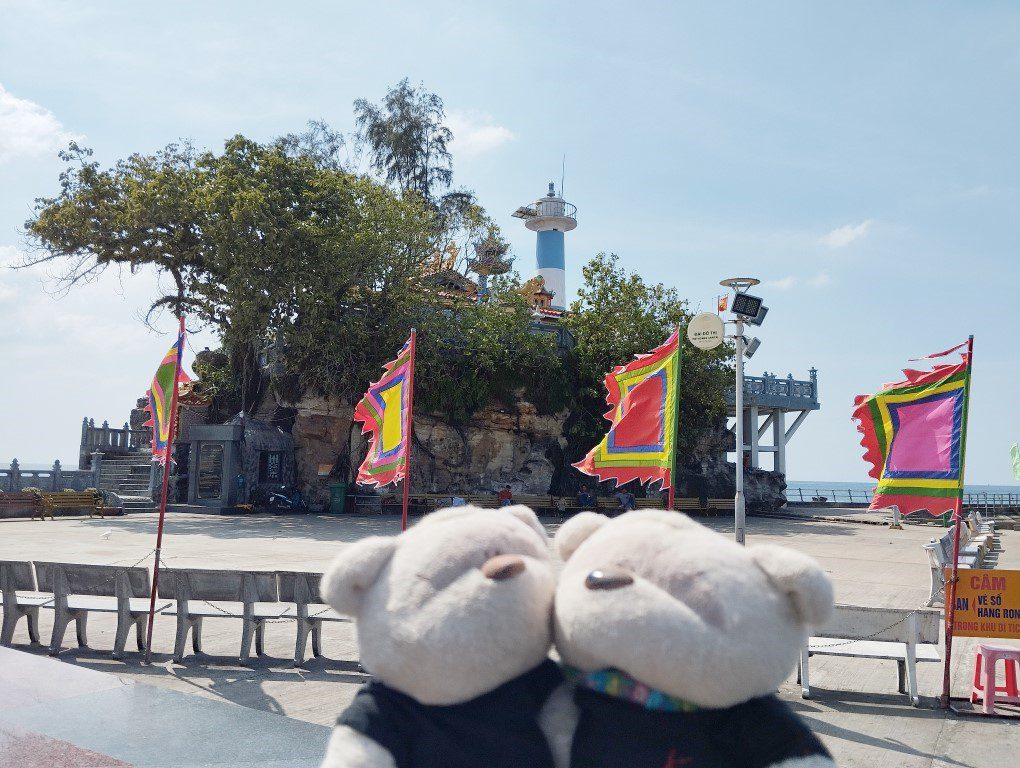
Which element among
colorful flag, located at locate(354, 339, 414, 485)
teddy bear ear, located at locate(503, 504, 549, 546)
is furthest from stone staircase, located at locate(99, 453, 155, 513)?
teddy bear ear, located at locate(503, 504, 549, 546)

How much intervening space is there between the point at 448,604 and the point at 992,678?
220 inches

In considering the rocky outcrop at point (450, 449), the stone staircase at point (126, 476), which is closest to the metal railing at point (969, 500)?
the rocky outcrop at point (450, 449)

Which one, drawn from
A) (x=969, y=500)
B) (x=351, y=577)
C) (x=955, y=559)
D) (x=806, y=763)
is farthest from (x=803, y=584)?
(x=969, y=500)

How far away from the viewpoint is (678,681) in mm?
2020

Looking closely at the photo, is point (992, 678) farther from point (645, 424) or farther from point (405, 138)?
point (405, 138)

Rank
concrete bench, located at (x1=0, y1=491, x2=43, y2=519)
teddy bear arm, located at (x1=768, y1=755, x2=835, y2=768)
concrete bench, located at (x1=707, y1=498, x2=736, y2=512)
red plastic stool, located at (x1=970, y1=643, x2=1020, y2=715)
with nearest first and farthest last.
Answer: teddy bear arm, located at (x1=768, y1=755, x2=835, y2=768) < red plastic stool, located at (x1=970, y1=643, x2=1020, y2=715) < concrete bench, located at (x1=0, y1=491, x2=43, y2=519) < concrete bench, located at (x1=707, y1=498, x2=736, y2=512)

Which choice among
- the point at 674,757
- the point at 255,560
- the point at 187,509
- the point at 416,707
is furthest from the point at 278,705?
the point at 187,509

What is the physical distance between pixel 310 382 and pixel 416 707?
25.8 m

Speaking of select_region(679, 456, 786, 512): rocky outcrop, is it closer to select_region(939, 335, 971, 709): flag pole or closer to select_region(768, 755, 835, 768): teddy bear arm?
select_region(939, 335, 971, 709): flag pole

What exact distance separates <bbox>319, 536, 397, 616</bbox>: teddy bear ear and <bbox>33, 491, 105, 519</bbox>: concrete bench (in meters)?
24.8

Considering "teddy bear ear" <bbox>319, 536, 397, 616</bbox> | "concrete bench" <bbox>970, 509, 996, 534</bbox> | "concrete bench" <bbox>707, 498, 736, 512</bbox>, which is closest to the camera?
"teddy bear ear" <bbox>319, 536, 397, 616</bbox>

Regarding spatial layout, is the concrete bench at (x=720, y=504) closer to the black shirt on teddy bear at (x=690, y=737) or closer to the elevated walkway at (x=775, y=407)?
the elevated walkway at (x=775, y=407)

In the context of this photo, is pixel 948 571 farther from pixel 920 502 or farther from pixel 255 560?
pixel 255 560

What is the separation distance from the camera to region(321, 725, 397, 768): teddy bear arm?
2080mm
